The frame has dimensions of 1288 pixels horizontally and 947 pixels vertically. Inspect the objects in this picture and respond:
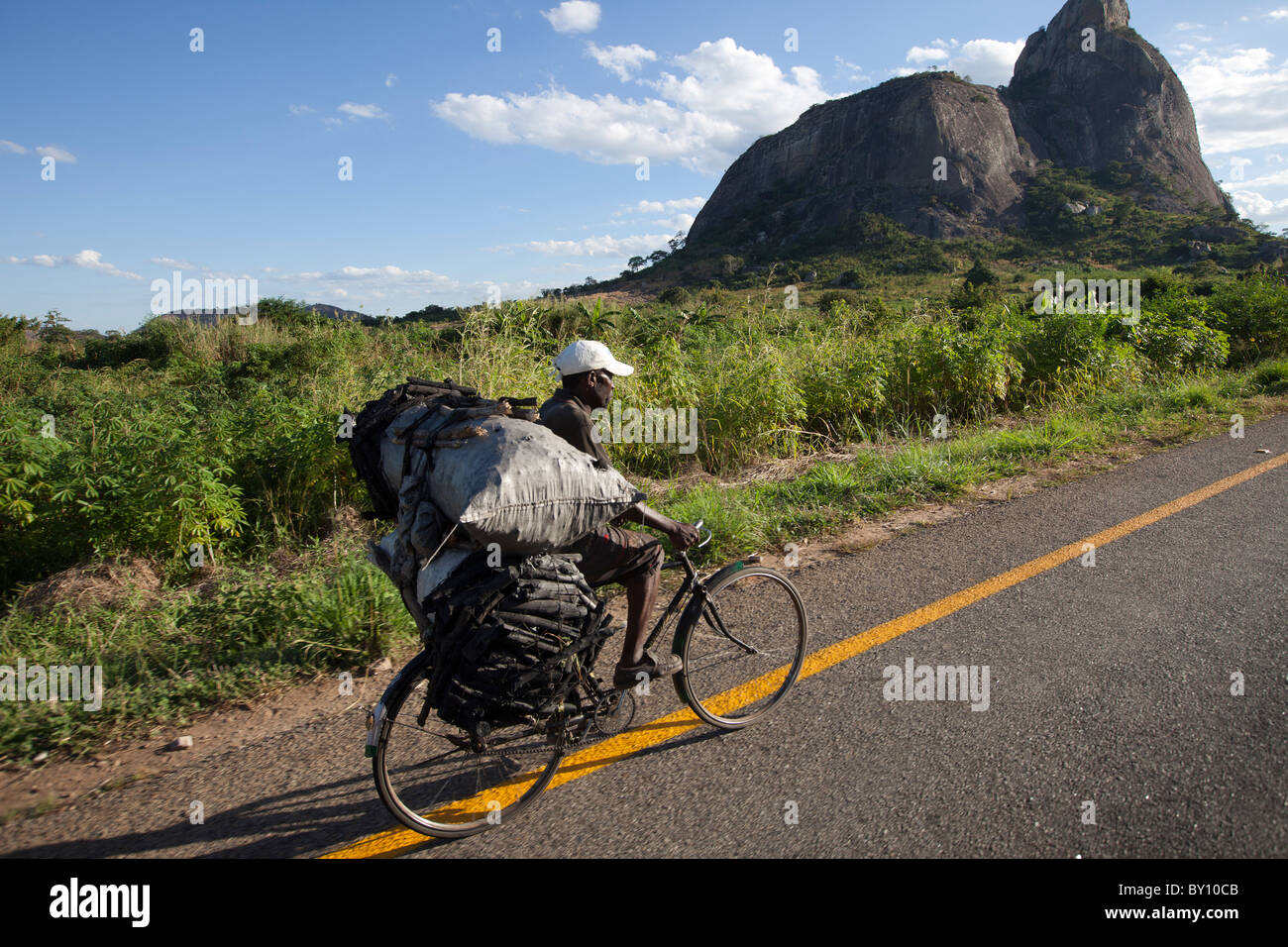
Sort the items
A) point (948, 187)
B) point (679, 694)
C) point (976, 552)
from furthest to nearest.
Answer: point (948, 187) < point (976, 552) < point (679, 694)

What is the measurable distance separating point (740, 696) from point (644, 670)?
22.5 inches

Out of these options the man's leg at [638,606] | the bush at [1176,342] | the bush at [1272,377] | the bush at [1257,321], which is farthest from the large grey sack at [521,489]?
the bush at [1257,321]

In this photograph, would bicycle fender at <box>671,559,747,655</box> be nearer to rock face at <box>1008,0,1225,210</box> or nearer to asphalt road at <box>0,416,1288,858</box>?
asphalt road at <box>0,416,1288,858</box>

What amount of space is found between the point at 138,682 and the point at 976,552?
510 cm

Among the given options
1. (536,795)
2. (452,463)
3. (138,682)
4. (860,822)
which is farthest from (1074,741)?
(138,682)

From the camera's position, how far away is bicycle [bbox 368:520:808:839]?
253cm

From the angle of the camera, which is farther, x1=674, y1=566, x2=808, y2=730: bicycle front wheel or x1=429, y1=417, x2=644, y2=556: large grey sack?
x1=674, y1=566, x2=808, y2=730: bicycle front wheel

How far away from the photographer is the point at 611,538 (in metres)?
2.84

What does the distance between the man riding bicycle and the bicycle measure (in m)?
0.09

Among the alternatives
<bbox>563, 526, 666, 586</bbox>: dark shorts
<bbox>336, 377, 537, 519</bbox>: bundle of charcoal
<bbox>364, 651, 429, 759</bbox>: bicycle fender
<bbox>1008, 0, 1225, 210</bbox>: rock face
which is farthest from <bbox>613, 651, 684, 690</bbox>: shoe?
<bbox>1008, 0, 1225, 210</bbox>: rock face
